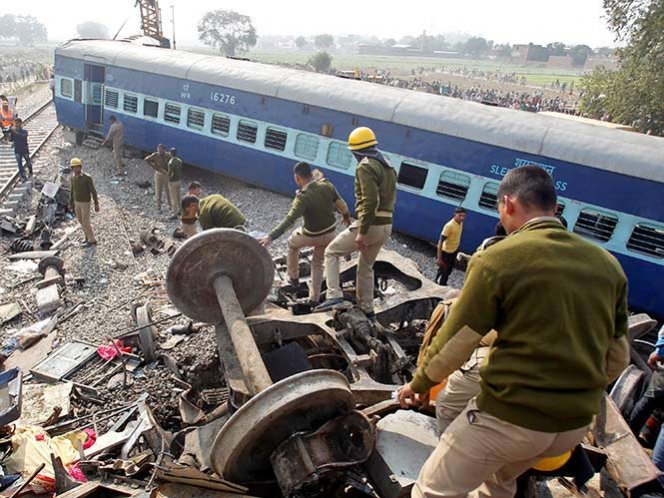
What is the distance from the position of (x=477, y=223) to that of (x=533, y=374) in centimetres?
783

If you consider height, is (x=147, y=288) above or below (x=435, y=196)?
below

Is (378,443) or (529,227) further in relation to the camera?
(378,443)

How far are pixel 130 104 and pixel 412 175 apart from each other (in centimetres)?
925

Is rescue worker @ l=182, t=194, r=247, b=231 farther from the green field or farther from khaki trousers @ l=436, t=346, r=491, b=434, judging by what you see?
the green field

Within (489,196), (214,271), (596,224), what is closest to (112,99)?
(489,196)

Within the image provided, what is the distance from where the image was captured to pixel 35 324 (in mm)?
7516

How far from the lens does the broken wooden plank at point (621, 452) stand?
134 inches

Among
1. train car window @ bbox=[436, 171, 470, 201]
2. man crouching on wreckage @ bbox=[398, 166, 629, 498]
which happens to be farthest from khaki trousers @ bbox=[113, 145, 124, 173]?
man crouching on wreckage @ bbox=[398, 166, 629, 498]

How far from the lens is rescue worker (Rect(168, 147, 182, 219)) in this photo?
37.8 feet

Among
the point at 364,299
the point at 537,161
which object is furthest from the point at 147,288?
the point at 537,161

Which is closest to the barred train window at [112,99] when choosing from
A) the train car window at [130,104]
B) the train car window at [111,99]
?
the train car window at [111,99]

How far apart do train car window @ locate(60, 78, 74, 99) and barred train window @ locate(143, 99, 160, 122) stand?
3.65m

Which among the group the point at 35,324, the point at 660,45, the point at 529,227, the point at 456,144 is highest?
the point at 660,45

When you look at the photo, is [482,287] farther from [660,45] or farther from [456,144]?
[660,45]
